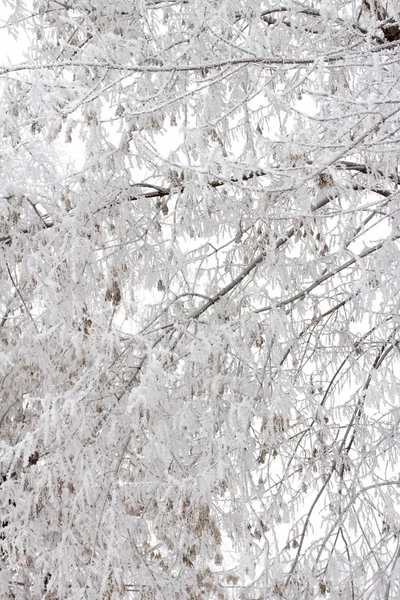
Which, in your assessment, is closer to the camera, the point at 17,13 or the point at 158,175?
the point at 158,175

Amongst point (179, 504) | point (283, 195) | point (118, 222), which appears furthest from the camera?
point (118, 222)

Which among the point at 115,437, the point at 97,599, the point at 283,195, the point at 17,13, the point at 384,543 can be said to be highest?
the point at 17,13

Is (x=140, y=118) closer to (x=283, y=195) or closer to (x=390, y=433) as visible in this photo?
(x=283, y=195)

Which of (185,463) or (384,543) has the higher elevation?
(185,463)

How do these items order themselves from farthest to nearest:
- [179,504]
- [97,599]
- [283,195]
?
[283,195] < [97,599] < [179,504]

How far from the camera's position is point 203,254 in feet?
15.6

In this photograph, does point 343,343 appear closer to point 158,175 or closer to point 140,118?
point 158,175

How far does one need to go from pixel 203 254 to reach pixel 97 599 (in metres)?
2.24

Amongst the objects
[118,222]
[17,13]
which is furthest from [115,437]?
[17,13]

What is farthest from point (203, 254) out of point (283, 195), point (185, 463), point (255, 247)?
point (185, 463)

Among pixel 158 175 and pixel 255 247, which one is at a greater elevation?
pixel 158 175

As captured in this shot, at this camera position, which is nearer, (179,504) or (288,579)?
(179,504)

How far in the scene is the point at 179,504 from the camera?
3.26 meters

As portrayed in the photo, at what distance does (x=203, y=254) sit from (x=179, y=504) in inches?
77.0
